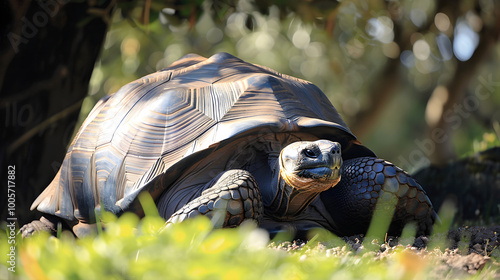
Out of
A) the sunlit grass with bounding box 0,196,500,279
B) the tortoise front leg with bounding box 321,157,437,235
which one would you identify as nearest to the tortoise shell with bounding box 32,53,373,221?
the tortoise front leg with bounding box 321,157,437,235

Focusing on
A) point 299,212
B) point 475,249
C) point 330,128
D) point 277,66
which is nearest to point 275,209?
point 299,212

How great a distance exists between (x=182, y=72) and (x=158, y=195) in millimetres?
1018

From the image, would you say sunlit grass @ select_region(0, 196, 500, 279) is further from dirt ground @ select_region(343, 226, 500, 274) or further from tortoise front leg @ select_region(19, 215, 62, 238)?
tortoise front leg @ select_region(19, 215, 62, 238)

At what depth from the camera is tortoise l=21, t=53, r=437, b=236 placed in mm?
2633

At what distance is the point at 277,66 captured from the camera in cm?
1396

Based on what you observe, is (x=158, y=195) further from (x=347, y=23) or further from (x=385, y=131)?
(x=385, y=131)

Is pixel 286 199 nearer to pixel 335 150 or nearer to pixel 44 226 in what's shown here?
pixel 335 150

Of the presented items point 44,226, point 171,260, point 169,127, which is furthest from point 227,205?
point 44,226

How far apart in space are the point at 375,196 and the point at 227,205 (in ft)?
3.19

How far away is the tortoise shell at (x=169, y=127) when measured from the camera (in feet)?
9.18

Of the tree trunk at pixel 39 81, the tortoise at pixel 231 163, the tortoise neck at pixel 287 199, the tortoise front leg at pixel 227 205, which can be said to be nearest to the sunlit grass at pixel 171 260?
the tortoise front leg at pixel 227 205

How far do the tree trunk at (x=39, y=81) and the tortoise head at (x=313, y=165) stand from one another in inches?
92.0

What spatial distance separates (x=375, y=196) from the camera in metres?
2.96

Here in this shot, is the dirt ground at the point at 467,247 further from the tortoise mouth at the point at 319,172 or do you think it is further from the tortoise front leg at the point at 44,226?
the tortoise front leg at the point at 44,226
